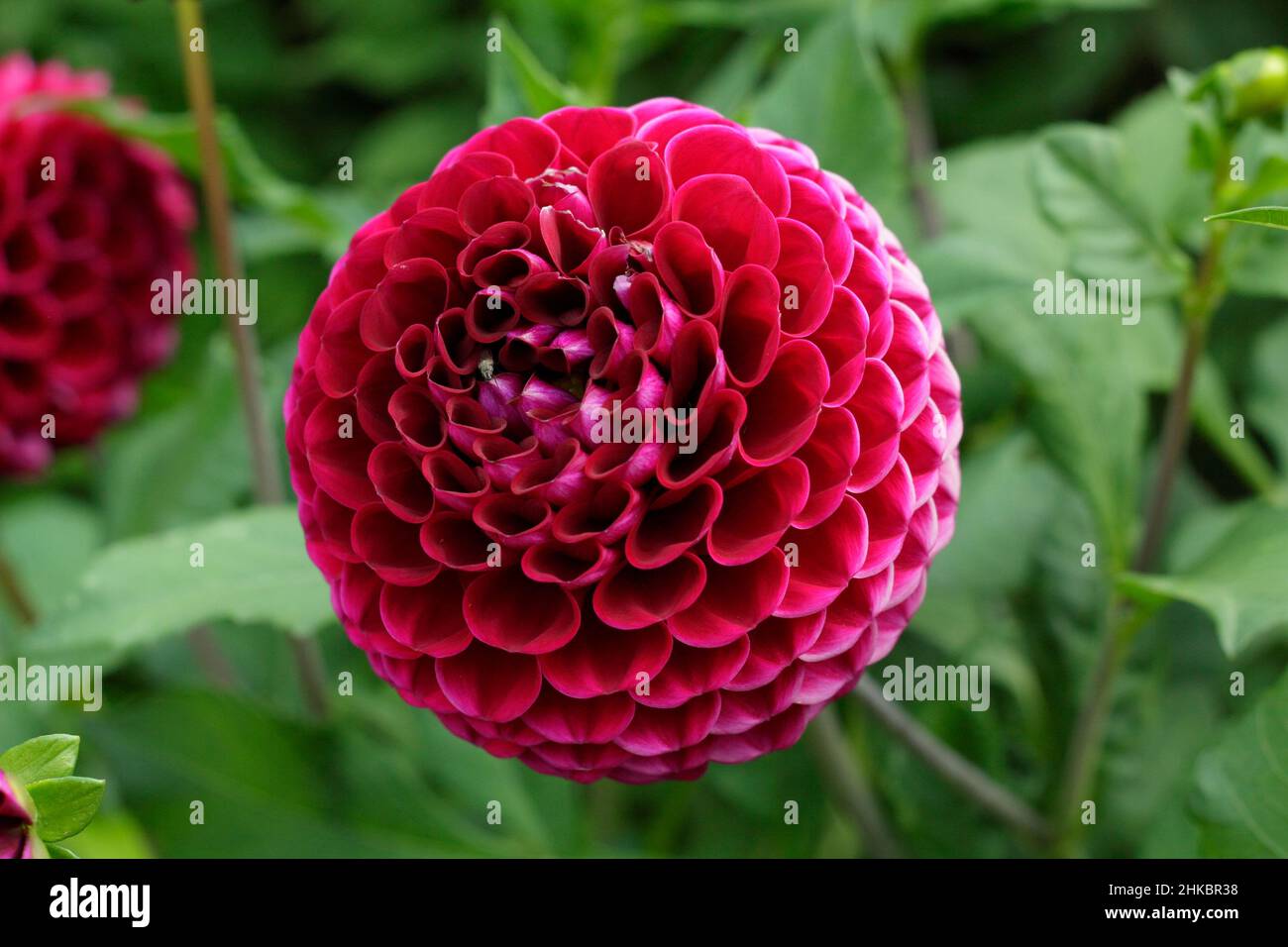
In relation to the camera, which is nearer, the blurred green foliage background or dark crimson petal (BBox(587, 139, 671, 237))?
dark crimson petal (BBox(587, 139, 671, 237))

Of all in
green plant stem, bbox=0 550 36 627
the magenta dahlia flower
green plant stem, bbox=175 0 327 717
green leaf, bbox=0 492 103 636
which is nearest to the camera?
the magenta dahlia flower

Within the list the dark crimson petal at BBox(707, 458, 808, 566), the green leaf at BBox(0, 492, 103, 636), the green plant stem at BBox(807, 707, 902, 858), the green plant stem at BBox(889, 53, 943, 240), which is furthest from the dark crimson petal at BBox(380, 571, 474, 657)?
the green leaf at BBox(0, 492, 103, 636)

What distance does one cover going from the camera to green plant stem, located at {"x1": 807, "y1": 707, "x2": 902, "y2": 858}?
0.79 meters

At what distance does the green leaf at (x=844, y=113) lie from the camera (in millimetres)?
789

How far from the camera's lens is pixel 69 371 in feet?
3.60

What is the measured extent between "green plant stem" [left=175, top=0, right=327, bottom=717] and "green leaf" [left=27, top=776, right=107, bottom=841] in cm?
45

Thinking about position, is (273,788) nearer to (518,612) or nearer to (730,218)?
(518,612)

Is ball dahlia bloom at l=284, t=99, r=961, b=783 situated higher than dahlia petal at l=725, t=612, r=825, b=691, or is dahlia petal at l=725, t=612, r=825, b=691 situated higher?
ball dahlia bloom at l=284, t=99, r=961, b=783

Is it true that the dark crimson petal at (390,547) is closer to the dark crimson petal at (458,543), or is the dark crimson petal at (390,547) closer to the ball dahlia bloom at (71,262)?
the dark crimson petal at (458,543)

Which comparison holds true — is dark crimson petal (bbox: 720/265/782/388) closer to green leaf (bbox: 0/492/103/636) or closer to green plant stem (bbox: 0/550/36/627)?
green plant stem (bbox: 0/550/36/627)

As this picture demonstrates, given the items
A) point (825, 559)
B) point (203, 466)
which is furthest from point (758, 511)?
point (203, 466)
